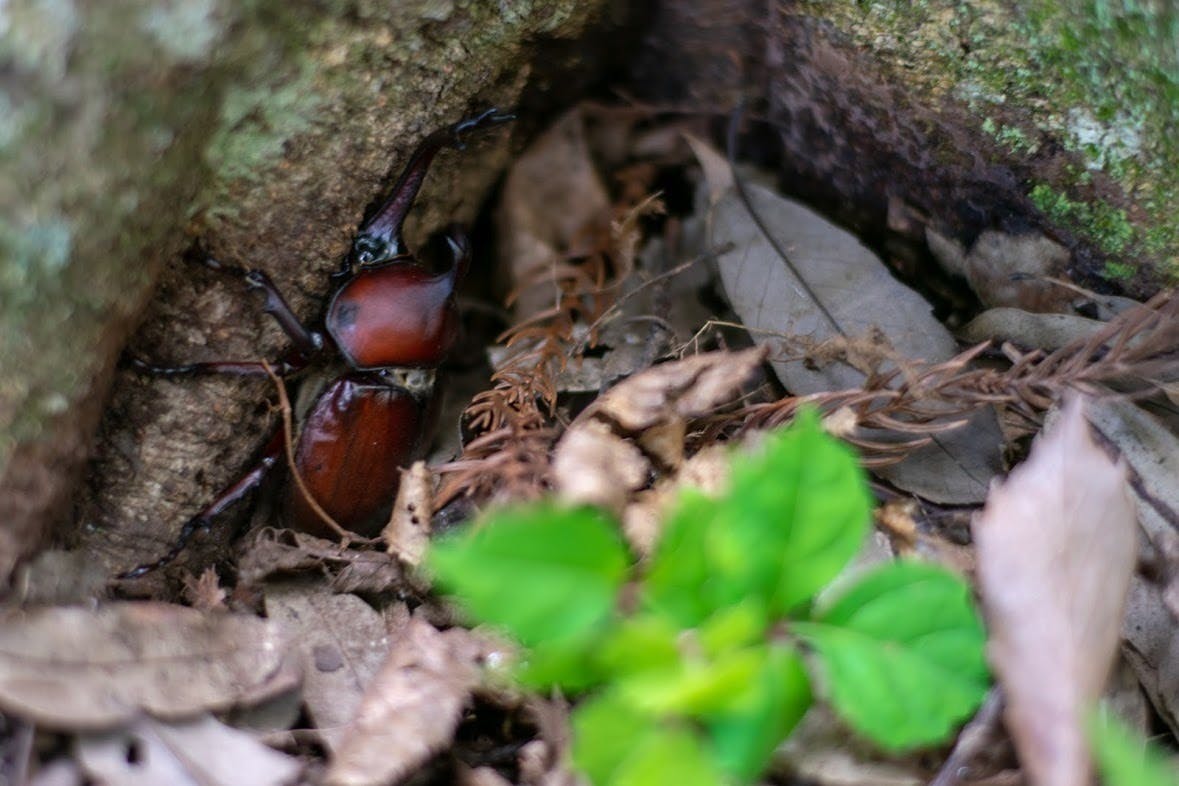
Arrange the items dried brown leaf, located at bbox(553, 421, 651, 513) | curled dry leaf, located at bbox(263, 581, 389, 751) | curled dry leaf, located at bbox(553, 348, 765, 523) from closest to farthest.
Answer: dried brown leaf, located at bbox(553, 421, 651, 513) → curled dry leaf, located at bbox(263, 581, 389, 751) → curled dry leaf, located at bbox(553, 348, 765, 523)

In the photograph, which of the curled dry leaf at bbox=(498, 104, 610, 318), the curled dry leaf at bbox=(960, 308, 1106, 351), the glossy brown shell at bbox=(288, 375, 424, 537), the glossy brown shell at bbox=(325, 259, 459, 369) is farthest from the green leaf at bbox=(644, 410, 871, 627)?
the curled dry leaf at bbox=(498, 104, 610, 318)

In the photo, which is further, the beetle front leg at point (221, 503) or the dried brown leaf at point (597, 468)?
the beetle front leg at point (221, 503)

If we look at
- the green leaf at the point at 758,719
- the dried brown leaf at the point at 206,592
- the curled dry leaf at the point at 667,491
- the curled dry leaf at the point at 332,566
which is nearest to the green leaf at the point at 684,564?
the green leaf at the point at 758,719

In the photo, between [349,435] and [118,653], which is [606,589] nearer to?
[118,653]

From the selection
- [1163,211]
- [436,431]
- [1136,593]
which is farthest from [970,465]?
[436,431]

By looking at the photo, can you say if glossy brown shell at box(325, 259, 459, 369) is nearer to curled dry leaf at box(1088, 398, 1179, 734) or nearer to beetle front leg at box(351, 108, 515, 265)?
beetle front leg at box(351, 108, 515, 265)

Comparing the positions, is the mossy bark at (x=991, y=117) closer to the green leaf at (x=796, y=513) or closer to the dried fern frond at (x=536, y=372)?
the dried fern frond at (x=536, y=372)
